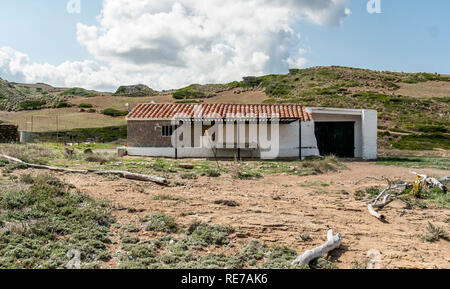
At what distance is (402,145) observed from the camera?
24.8 m

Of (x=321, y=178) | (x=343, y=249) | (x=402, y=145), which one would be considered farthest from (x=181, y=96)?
(x=343, y=249)

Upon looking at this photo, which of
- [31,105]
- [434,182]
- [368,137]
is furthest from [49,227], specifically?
[31,105]

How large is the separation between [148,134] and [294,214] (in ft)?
45.3

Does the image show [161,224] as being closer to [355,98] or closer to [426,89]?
[355,98]

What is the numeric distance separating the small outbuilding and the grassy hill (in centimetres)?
721

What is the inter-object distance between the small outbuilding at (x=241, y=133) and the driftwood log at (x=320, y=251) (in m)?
13.0

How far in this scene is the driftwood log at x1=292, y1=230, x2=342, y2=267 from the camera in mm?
4625

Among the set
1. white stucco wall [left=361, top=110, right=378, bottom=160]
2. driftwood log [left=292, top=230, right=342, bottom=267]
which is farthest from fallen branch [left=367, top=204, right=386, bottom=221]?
white stucco wall [left=361, top=110, right=378, bottom=160]

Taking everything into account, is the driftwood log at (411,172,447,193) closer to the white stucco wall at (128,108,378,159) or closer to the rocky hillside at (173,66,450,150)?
the white stucco wall at (128,108,378,159)

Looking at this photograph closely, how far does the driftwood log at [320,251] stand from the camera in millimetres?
4625

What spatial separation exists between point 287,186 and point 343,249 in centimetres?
504

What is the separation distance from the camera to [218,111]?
1989 centimetres

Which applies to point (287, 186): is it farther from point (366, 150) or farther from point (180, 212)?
point (366, 150)

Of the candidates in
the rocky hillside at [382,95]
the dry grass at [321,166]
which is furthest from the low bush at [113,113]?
the dry grass at [321,166]
